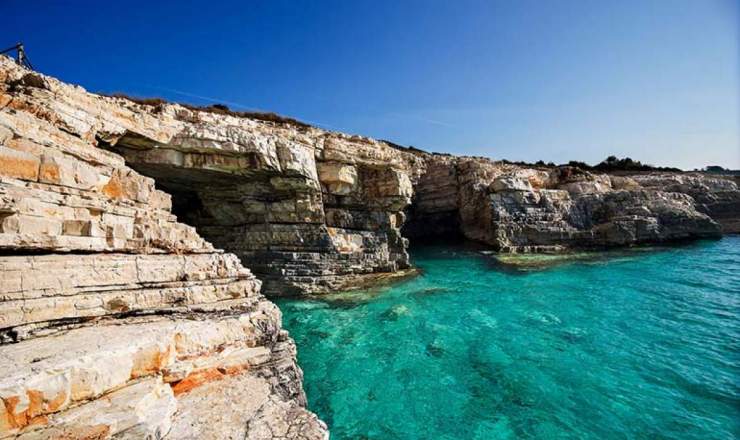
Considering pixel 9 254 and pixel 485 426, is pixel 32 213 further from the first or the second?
pixel 485 426

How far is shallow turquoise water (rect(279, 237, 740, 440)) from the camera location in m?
6.66

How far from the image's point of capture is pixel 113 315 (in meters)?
5.60

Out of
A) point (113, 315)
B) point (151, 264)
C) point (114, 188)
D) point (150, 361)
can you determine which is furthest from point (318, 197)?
point (150, 361)

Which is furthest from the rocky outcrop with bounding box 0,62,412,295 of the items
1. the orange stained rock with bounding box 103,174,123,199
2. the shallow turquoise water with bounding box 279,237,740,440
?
the orange stained rock with bounding box 103,174,123,199

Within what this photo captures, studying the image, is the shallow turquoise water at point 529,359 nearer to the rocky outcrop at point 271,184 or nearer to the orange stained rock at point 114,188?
the rocky outcrop at point 271,184

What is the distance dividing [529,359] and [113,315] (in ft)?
34.0

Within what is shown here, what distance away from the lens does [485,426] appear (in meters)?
6.59

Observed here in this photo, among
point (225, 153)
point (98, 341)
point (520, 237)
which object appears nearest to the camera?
point (98, 341)

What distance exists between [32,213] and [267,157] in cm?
938

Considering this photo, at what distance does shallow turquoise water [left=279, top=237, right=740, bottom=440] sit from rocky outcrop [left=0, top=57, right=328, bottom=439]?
2.71 m

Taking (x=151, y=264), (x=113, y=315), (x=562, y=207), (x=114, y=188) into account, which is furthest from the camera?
(x=562, y=207)

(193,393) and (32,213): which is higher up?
(32,213)

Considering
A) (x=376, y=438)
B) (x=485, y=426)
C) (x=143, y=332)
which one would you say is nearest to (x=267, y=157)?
(x=143, y=332)

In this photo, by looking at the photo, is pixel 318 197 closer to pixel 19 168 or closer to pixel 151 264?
pixel 151 264
